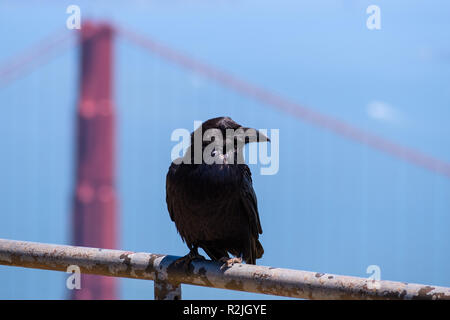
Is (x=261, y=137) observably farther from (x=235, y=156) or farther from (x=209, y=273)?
(x=209, y=273)

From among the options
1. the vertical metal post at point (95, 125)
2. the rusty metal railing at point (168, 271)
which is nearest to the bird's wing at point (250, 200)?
the rusty metal railing at point (168, 271)

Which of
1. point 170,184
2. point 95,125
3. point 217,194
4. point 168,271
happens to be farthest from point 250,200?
point 95,125

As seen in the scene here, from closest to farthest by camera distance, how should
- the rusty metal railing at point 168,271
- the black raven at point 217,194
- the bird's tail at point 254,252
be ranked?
the rusty metal railing at point 168,271
the black raven at point 217,194
the bird's tail at point 254,252

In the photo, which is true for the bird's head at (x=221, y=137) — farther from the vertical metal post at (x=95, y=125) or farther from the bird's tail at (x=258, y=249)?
the vertical metal post at (x=95, y=125)

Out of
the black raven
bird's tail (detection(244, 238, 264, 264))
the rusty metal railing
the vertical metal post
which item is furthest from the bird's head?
the vertical metal post

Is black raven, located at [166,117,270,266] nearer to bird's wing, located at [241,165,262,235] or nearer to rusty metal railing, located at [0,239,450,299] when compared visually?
bird's wing, located at [241,165,262,235]

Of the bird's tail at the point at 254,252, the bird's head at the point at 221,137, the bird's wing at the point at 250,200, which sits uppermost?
the bird's head at the point at 221,137
